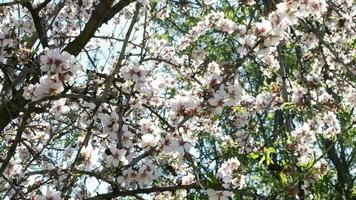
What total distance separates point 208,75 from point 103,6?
5.93ft

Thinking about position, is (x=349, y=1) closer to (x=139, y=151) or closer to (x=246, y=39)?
(x=246, y=39)

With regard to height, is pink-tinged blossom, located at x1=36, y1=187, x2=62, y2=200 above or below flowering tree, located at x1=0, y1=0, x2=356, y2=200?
below

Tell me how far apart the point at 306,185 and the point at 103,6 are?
2396 millimetres

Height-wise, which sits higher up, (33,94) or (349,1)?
(349,1)

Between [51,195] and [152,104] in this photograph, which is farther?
[152,104]

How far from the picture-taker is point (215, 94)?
3.06 m

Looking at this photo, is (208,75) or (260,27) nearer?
(260,27)

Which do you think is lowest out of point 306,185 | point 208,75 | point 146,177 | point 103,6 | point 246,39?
point 146,177

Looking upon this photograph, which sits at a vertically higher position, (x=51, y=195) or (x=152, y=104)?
(x=152, y=104)

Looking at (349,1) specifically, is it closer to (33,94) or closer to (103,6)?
(103,6)

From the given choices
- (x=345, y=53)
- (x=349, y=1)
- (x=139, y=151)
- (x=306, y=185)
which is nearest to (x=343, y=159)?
(x=345, y=53)

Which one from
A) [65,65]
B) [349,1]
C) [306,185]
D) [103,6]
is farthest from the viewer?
[349,1]

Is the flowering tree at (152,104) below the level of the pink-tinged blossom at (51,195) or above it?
above

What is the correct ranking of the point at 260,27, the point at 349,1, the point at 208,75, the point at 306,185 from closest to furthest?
the point at 260,27 < the point at 208,75 < the point at 306,185 < the point at 349,1
